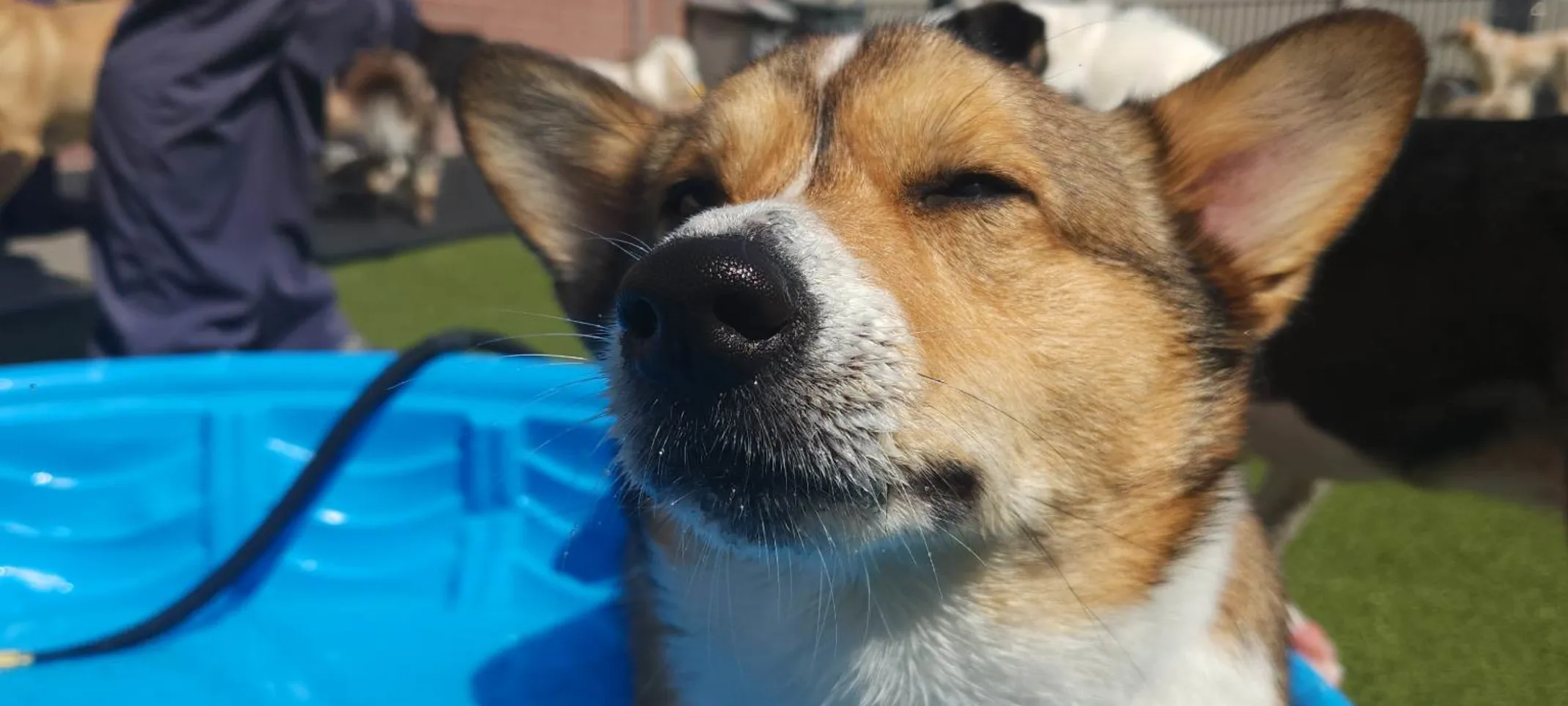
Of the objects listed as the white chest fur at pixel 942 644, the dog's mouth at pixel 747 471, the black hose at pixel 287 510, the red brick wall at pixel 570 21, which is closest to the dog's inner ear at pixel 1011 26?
the black hose at pixel 287 510

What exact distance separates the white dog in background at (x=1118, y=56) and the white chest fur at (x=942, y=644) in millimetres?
2259

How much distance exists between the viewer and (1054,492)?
161 cm

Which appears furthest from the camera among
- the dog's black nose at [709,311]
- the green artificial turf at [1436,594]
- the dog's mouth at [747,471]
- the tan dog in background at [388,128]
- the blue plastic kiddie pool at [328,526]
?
the tan dog in background at [388,128]

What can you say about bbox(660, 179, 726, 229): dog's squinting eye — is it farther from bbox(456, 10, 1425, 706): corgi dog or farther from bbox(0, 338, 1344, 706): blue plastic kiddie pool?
bbox(0, 338, 1344, 706): blue plastic kiddie pool

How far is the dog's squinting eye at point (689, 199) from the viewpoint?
1.79 meters

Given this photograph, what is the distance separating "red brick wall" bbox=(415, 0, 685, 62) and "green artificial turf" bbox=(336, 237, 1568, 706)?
8.97 m

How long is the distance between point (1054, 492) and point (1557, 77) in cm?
941

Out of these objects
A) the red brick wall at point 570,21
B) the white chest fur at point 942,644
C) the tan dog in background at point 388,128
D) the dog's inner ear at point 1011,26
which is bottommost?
the red brick wall at point 570,21

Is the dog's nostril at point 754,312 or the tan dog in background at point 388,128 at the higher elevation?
the dog's nostril at point 754,312

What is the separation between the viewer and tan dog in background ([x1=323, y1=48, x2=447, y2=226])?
8633 mm

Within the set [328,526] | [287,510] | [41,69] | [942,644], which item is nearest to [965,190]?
[942,644]

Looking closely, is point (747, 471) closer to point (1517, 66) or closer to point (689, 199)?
point (689, 199)

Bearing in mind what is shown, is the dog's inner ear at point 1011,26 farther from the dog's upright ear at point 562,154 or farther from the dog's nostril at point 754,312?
the dog's nostril at point 754,312

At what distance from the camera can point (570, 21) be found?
13.5m
